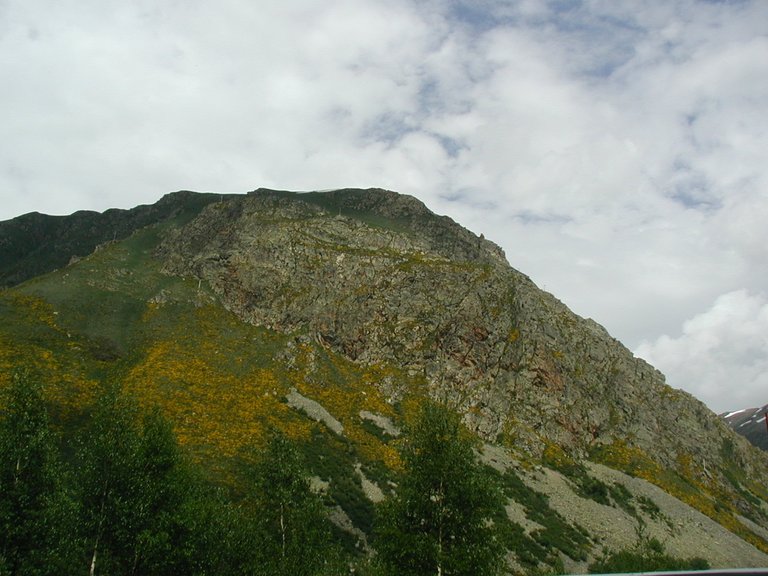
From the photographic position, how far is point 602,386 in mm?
105375

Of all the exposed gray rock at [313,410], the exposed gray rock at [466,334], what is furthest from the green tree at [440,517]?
the exposed gray rock at [466,334]

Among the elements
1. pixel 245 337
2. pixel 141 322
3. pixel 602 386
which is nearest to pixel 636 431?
pixel 602 386

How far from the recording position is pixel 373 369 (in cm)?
9756

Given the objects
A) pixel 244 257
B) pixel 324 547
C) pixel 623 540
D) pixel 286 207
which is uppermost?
pixel 286 207

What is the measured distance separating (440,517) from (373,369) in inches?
2850

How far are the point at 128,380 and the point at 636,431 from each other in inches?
3623

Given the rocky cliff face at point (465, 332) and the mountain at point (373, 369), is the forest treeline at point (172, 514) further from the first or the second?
the rocky cliff face at point (465, 332)

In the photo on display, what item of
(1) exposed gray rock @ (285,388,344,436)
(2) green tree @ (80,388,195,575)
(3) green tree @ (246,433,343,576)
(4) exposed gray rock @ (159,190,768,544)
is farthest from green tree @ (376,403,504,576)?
(4) exposed gray rock @ (159,190,768,544)

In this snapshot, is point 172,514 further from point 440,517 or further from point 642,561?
point 642,561

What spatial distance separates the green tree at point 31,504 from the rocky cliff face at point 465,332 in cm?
6868

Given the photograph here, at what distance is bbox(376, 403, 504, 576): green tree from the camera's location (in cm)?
2419

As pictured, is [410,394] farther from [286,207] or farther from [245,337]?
[286,207]

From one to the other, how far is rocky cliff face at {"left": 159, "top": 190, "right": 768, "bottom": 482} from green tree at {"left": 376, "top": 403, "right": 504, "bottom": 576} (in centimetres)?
6535

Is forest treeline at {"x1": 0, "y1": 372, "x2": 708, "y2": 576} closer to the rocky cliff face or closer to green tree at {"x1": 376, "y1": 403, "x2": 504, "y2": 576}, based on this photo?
green tree at {"x1": 376, "y1": 403, "x2": 504, "y2": 576}
